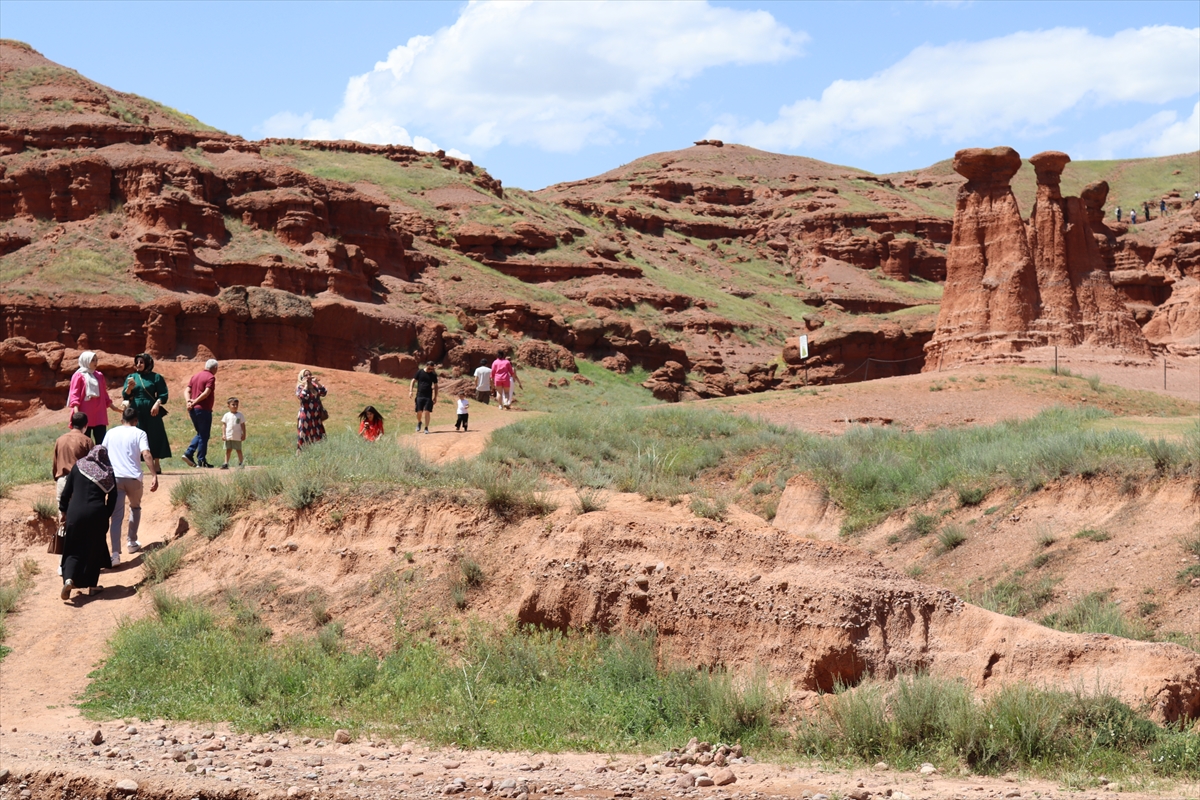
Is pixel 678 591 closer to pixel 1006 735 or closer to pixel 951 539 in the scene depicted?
pixel 1006 735

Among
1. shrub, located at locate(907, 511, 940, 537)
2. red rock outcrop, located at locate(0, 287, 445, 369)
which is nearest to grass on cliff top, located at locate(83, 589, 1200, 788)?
shrub, located at locate(907, 511, 940, 537)

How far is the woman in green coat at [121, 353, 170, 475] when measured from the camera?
46.1ft

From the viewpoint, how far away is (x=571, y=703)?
8305 millimetres

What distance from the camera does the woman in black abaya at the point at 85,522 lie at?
432 inches

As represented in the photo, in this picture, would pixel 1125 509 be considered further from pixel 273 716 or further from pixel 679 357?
pixel 679 357

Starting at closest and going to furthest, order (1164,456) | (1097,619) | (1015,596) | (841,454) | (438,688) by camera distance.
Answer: (438,688), (1097,619), (1015,596), (1164,456), (841,454)

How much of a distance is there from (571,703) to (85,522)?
5.46 m

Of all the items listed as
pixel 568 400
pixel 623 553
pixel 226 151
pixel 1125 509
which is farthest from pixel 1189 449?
pixel 226 151

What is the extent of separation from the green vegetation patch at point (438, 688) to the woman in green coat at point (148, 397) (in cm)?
457

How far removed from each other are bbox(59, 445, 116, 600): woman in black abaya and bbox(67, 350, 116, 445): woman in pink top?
245cm

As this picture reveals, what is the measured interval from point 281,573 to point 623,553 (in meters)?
3.56

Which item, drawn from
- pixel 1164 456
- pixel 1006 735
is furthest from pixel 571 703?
pixel 1164 456

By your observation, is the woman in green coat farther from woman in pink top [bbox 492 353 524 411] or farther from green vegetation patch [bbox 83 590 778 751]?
woman in pink top [bbox 492 353 524 411]

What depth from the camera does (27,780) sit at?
729cm
